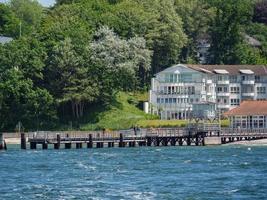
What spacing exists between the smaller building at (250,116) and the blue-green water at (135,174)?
2605 cm

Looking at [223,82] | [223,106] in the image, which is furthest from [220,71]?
[223,106]

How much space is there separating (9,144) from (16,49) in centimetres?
1928

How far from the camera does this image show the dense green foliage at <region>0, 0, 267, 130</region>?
164 m

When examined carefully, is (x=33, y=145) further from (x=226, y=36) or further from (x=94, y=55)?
(x=226, y=36)

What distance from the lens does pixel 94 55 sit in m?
169

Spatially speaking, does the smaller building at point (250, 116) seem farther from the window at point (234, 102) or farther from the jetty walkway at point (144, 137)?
the window at point (234, 102)

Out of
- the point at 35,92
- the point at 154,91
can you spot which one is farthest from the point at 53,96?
the point at 154,91

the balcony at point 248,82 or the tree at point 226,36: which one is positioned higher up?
the tree at point 226,36

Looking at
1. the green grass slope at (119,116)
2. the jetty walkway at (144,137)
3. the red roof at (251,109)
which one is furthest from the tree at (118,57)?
the jetty walkway at (144,137)

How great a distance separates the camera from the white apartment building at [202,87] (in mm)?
179000

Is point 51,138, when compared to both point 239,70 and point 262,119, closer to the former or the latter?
point 262,119

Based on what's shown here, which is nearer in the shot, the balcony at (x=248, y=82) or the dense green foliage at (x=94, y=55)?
the dense green foliage at (x=94, y=55)

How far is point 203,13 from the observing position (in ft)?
648

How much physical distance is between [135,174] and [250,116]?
6416cm
